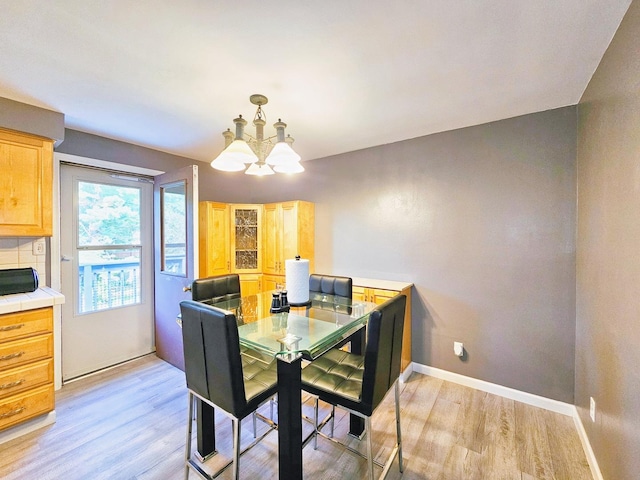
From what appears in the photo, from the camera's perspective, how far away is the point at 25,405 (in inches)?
76.9

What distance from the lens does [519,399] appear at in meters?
2.36

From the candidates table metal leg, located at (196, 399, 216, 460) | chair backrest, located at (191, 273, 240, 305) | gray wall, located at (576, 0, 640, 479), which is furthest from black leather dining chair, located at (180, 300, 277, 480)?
gray wall, located at (576, 0, 640, 479)

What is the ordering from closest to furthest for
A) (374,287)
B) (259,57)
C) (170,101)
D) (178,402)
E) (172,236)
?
(259,57)
(170,101)
(178,402)
(374,287)
(172,236)

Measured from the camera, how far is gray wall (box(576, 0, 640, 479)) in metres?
1.21

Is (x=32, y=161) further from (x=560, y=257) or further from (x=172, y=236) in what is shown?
(x=560, y=257)

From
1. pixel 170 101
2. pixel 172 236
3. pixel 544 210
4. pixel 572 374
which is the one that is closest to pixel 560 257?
pixel 544 210

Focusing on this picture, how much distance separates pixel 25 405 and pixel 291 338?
2.14 metres

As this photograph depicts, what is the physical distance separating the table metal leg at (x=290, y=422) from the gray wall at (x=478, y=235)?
1.92 m

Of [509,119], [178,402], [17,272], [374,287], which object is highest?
[509,119]

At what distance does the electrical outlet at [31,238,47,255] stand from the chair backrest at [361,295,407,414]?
2972 millimetres

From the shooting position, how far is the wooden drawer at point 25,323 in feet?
6.15

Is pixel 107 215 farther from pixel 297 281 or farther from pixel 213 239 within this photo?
pixel 297 281

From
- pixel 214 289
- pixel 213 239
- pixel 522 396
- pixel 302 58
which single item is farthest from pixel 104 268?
pixel 522 396

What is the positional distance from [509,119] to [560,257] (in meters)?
1.26
